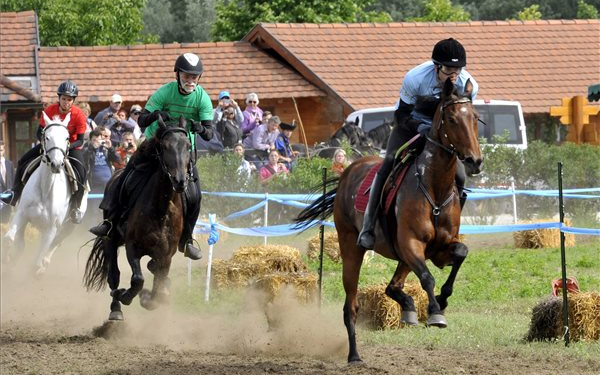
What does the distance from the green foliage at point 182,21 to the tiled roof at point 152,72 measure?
32445mm

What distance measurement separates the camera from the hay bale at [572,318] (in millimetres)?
12430

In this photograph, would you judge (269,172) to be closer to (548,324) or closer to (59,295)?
(59,295)

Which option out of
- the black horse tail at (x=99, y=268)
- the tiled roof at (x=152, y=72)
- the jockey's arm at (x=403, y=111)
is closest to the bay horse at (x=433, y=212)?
the jockey's arm at (x=403, y=111)

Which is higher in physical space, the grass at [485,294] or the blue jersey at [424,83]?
the blue jersey at [424,83]

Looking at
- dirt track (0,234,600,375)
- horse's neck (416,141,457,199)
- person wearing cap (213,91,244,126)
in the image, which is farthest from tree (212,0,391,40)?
horse's neck (416,141,457,199)

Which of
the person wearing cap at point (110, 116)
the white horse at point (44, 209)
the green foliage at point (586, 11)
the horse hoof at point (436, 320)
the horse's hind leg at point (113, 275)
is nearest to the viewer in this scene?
the horse hoof at point (436, 320)

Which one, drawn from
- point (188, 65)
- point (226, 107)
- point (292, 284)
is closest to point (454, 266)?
point (292, 284)

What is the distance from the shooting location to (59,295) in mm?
17531

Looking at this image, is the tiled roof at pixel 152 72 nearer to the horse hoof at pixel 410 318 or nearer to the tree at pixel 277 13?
the tree at pixel 277 13

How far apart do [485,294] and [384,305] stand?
3.09m

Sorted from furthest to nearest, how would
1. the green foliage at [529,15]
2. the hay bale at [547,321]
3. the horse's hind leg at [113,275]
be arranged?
1. the green foliage at [529,15]
2. the horse's hind leg at [113,275]
3. the hay bale at [547,321]

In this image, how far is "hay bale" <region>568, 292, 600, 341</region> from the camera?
40.7ft

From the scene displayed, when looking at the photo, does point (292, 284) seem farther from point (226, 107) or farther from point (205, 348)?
point (226, 107)

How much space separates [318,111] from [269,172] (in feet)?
53.8
